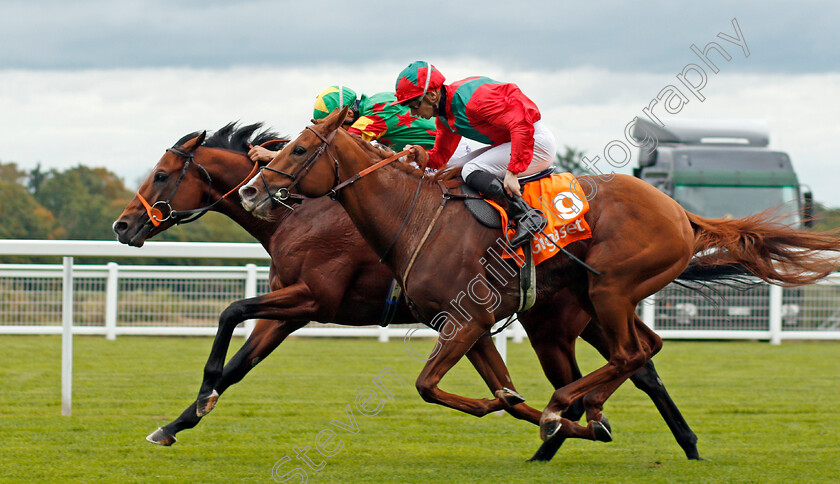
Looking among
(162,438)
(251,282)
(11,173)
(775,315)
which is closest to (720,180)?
(775,315)

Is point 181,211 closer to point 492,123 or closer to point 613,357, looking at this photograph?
point 492,123

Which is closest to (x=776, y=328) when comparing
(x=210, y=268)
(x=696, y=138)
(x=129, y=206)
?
(x=696, y=138)

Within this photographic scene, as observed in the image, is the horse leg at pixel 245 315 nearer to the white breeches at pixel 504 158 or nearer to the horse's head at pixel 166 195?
the horse's head at pixel 166 195

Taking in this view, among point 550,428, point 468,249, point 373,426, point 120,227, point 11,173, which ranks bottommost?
point 11,173

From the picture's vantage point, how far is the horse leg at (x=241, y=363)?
183 inches

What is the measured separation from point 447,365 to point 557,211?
863mm

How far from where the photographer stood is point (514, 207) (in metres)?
4.27

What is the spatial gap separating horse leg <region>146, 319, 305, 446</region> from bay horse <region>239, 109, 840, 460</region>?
907mm

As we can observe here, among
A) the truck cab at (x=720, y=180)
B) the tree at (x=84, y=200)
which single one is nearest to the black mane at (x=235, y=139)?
the truck cab at (x=720, y=180)

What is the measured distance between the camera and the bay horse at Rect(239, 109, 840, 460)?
413 centimetres

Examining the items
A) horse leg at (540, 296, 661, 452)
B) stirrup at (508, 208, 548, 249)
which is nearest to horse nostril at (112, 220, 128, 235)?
stirrup at (508, 208, 548, 249)

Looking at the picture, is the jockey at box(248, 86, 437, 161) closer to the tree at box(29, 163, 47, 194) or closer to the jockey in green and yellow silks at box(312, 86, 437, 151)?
the jockey in green and yellow silks at box(312, 86, 437, 151)

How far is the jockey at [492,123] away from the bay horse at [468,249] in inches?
6.7

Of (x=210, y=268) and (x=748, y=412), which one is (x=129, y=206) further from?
(x=210, y=268)
